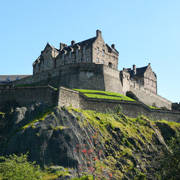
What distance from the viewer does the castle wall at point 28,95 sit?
58.5 metres

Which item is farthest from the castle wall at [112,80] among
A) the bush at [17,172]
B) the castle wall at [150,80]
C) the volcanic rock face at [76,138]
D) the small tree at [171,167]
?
the bush at [17,172]

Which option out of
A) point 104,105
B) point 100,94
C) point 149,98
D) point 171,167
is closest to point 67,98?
point 104,105

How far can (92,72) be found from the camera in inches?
2852

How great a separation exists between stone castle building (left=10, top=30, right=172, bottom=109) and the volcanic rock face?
13.3 m

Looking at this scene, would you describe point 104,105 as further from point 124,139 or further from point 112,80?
point 112,80

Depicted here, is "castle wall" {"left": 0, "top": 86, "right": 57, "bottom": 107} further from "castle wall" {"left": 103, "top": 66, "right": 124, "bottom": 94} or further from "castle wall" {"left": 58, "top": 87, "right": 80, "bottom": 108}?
"castle wall" {"left": 103, "top": 66, "right": 124, "bottom": 94}

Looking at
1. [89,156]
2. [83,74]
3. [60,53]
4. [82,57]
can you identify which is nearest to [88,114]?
[89,156]

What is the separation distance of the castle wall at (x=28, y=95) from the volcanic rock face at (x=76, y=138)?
199cm

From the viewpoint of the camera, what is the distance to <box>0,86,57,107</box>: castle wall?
5850 centimetres

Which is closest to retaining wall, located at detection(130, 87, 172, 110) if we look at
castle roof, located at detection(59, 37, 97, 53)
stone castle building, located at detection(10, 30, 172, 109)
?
stone castle building, located at detection(10, 30, 172, 109)

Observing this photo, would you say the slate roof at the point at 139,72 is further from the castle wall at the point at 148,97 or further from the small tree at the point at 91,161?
the small tree at the point at 91,161

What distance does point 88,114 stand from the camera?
5847cm

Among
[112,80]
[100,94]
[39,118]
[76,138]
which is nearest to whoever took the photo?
[76,138]

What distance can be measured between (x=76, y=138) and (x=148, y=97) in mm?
40223
